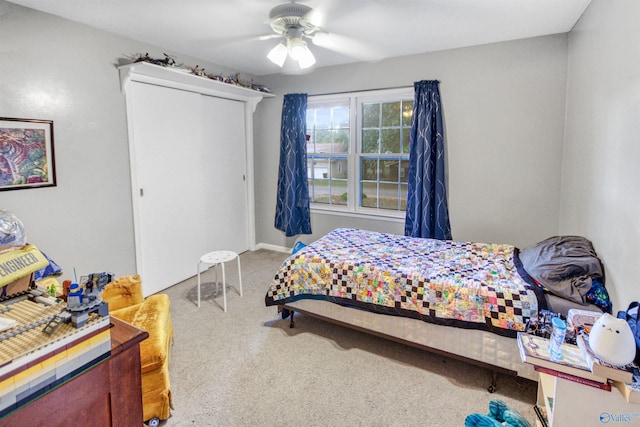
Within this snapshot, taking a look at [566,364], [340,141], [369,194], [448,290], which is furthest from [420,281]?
[340,141]

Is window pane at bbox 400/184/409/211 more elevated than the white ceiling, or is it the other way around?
the white ceiling

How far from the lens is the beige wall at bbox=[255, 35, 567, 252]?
3.21 meters

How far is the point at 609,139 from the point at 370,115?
2418mm

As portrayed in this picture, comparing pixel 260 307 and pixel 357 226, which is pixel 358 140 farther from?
pixel 260 307

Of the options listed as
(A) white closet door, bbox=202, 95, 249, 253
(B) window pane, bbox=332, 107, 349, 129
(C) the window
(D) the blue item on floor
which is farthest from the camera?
(B) window pane, bbox=332, 107, 349, 129

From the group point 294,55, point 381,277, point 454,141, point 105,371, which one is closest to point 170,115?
point 294,55

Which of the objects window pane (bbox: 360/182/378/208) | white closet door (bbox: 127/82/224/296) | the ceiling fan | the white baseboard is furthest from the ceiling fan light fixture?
the white baseboard

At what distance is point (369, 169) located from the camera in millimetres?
4250

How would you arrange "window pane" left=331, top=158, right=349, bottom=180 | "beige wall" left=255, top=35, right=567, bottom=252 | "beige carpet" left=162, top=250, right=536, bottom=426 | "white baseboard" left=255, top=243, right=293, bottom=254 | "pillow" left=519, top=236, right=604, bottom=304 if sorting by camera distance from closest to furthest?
"beige carpet" left=162, top=250, right=536, bottom=426, "pillow" left=519, top=236, right=604, bottom=304, "beige wall" left=255, top=35, right=567, bottom=252, "window pane" left=331, top=158, right=349, bottom=180, "white baseboard" left=255, top=243, right=293, bottom=254

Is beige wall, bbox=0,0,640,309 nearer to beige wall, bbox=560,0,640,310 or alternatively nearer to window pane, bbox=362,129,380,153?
beige wall, bbox=560,0,640,310

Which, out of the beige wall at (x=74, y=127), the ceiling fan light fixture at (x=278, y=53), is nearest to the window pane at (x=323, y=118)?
the ceiling fan light fixture at (x=278, y=53)

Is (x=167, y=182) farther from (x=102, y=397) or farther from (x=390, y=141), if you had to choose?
(x=102, y=397)

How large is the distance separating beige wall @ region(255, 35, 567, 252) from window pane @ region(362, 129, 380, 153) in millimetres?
498

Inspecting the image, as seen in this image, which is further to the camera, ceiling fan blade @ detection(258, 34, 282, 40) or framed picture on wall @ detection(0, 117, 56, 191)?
ceiling fan blade @ detection(258, 34, 282, 40)
